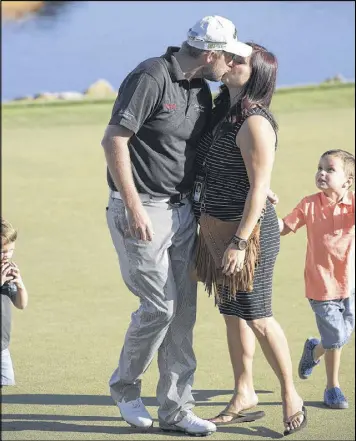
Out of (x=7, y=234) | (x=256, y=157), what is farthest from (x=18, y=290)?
(x=256, y=157)

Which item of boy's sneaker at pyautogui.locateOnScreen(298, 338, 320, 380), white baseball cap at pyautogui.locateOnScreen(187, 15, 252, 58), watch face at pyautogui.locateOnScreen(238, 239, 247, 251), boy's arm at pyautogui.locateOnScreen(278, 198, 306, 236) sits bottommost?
boy's sneaker at pyautogui.locateOnScreen(298, 338, 320, 380)

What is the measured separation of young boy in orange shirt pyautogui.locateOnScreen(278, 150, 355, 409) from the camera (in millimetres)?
5062

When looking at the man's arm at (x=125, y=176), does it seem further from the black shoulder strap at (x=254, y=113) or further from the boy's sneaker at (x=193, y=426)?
the boy's sneaker at (x=193, y=426)

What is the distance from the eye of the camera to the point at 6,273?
439 cm

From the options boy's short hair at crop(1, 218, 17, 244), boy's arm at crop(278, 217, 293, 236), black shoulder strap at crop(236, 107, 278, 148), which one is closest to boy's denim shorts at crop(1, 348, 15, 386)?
boy's short hair at crop(1, 218, 17, 244)

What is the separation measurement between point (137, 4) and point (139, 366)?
15.4 meters

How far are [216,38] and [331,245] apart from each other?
3.73 ft

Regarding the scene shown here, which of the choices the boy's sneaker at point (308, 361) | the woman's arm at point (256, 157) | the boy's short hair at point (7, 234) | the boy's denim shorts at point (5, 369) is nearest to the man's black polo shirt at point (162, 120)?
the woman's arm at point (256, 157)

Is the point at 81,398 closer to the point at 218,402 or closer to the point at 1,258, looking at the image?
the point at 218,402

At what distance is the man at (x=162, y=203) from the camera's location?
438 cm

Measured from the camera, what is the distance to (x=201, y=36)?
445 centimetres

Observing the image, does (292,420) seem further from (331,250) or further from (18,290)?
(18,290)

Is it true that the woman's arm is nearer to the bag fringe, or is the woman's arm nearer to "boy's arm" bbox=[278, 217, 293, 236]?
the bag fringe

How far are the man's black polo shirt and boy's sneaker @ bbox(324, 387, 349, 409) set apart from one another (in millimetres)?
1109
